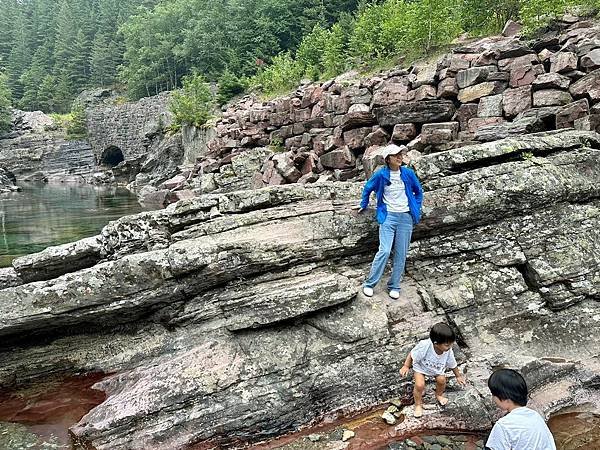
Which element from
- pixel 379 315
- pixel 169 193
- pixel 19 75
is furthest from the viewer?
pixel 19 75

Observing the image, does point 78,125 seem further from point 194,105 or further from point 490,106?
point 490,106

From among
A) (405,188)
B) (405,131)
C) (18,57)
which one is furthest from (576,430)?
(18,57)

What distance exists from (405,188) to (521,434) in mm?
4919

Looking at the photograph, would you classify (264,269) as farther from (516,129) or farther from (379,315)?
(516,129)

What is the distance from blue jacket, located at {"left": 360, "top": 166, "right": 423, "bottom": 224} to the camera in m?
8.83

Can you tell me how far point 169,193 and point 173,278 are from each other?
79.6ft

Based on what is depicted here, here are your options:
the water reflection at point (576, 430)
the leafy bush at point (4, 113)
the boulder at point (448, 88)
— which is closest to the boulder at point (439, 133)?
the boulder at point (448, 88)

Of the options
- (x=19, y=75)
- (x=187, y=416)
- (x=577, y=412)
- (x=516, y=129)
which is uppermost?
(x=19, y=75)

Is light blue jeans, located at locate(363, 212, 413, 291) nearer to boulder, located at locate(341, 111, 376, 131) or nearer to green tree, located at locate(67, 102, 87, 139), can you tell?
boulder, located at locate(341, 111, 376, 131)

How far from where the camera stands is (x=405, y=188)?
8.87 meters

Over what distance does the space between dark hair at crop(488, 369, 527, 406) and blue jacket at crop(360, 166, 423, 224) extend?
158 inches

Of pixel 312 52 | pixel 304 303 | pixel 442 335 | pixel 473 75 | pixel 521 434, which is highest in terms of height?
pixel 312 52

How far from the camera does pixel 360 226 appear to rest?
9.54 meters

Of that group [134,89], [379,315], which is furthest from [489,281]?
[134,89]
